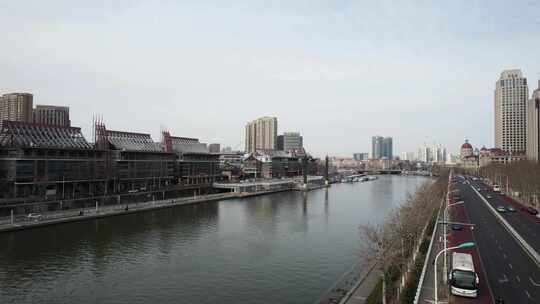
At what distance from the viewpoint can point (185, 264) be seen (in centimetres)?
2564

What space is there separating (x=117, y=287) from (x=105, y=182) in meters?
37.9

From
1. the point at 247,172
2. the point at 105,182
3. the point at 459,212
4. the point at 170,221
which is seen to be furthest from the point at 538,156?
the point at 105,182

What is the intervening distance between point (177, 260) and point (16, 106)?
3813 inches

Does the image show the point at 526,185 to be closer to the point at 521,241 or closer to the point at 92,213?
the point at 521,241

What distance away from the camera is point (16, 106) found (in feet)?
321

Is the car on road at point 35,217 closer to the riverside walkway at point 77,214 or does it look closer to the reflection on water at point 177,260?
the riverside walkway at point 77,214

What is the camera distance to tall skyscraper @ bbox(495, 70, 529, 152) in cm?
15938

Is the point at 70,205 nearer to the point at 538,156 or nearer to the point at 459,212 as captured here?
the point at 459,212

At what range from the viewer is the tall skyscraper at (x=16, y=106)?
320ft

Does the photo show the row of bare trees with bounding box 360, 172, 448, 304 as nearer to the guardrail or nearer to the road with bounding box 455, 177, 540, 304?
the road with bounding box 455, 177, 540, 304

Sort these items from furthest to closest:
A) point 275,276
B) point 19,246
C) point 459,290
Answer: point 19,246 → point 275,276 → point 459,290

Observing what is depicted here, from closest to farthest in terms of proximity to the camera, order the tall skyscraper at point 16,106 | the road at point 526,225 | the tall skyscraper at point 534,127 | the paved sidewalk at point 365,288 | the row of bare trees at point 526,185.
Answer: the paved sidewalk at point 365,288 < the road at point 526,225 < the row of bare trees at point 526,185 < the tall skyscraper at point 534,127 < the tall skyscraper at point 16,106

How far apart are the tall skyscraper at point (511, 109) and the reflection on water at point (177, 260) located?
155m

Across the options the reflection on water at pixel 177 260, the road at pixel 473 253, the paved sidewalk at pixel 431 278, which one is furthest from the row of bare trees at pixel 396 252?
the reflection on water at pixel 177 260
